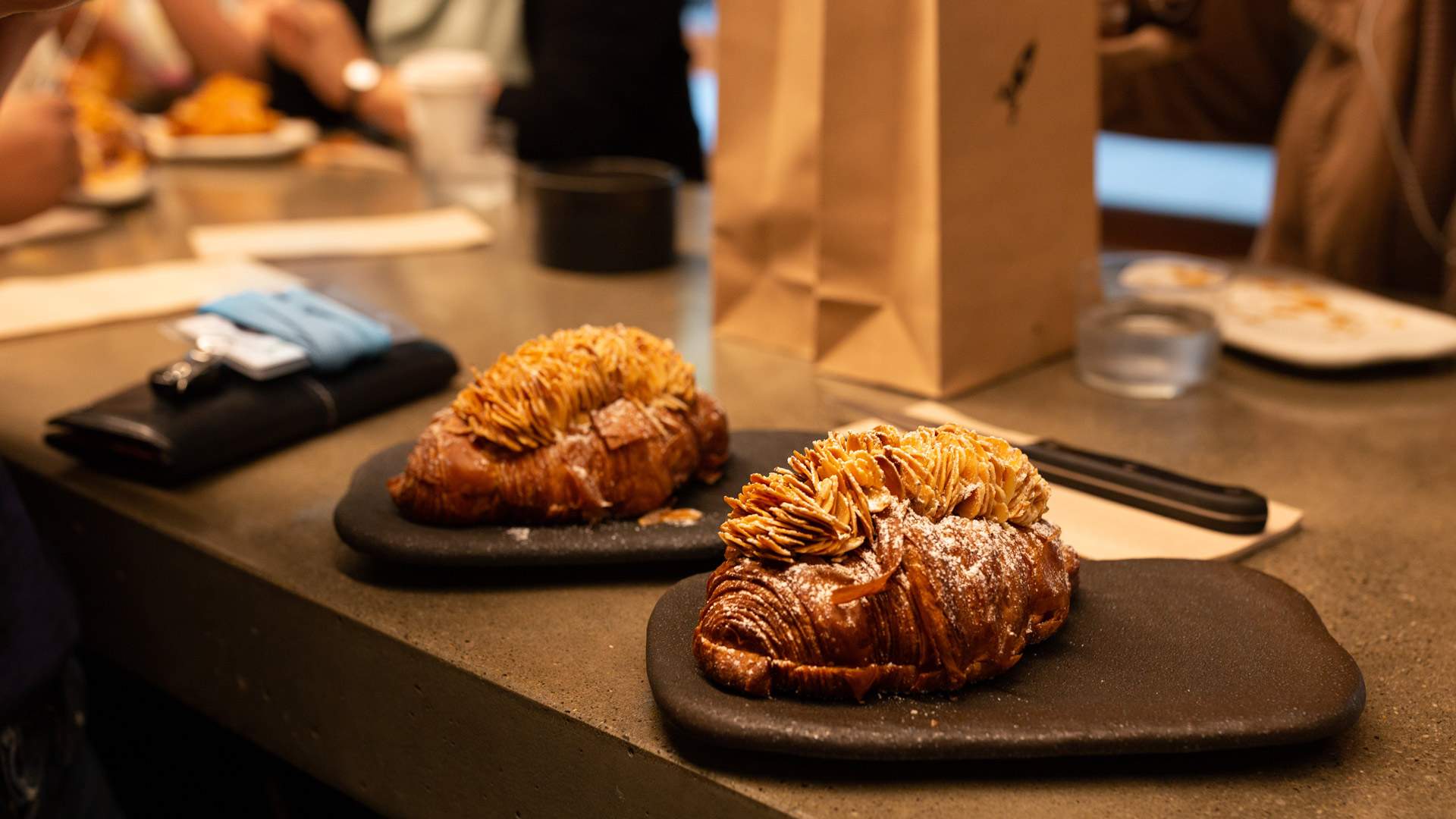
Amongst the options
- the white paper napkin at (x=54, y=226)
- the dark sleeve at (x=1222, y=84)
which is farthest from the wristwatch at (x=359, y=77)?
the dark sleeve at (x=1222, y=84)

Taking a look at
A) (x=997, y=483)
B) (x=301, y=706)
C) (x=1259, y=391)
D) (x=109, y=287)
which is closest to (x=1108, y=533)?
(x=997, y=483)

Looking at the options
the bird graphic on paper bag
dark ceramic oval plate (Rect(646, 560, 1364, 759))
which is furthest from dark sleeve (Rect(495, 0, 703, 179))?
dark ceramic oval plate (Rect(646, 560, 1364, 759))

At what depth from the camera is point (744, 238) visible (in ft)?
4.47

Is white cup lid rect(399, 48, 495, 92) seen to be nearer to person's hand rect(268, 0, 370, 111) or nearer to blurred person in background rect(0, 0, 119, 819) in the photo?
person's hand rect(268, 0, 370, 111)

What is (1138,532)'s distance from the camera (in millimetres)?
901

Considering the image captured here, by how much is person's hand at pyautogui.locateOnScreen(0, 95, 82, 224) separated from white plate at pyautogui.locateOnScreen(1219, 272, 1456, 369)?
148 centimetres

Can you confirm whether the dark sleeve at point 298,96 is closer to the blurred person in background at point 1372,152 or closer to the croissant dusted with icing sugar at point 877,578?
the blurred person in background at point 1372,152

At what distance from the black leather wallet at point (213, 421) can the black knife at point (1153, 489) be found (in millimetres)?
613

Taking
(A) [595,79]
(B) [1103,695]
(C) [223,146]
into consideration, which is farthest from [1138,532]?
(C) [223,146]

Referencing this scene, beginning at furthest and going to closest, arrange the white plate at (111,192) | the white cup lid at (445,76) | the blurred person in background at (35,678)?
1. the white cup lid at (445,76)
2. the white plate at (111,192)
3. the blurred person in background at (35,678)

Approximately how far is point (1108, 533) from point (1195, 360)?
17.4 inches

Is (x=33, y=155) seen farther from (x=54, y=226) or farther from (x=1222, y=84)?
(x=1222, y=84)

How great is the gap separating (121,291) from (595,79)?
1068mm

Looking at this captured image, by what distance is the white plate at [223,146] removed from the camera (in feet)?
7.60
